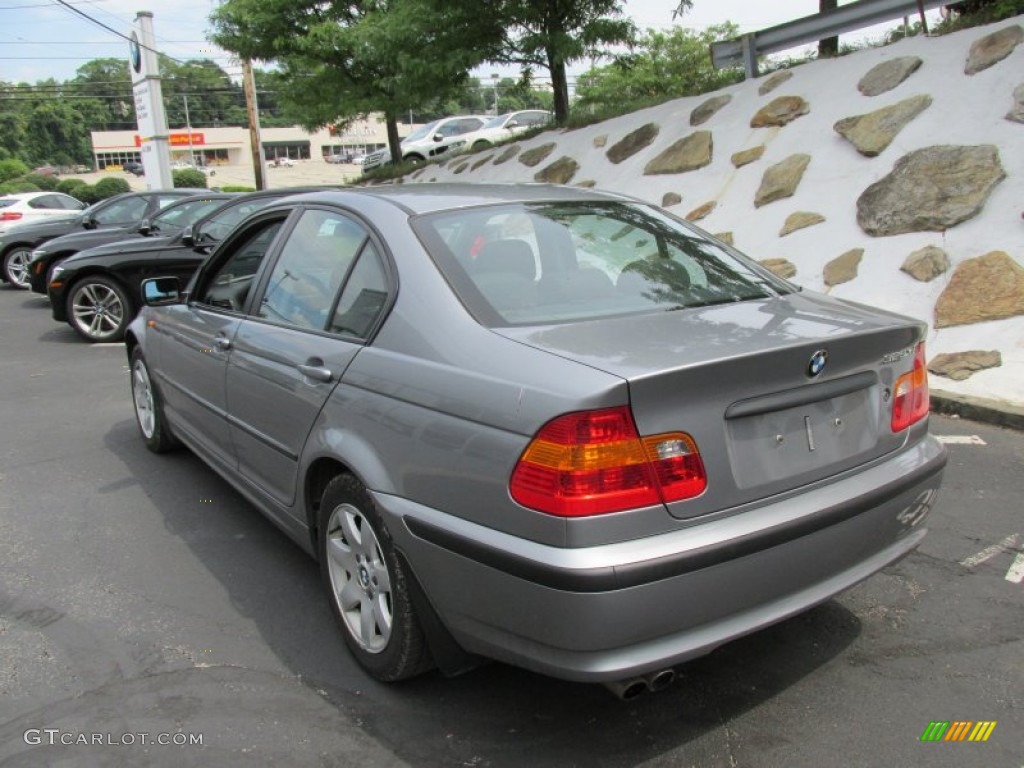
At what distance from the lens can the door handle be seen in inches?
113

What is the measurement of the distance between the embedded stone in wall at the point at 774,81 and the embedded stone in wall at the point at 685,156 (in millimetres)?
815

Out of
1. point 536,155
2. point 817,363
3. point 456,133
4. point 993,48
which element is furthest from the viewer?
point 456,133

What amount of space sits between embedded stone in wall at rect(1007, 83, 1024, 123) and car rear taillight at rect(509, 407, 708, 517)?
656 centimetres

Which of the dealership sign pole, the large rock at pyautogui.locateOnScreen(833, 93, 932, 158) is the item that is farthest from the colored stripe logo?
the dealership sign pole

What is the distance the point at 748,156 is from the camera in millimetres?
8945

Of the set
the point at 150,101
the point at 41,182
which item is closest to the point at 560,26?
the point at 150,101

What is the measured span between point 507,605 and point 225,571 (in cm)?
196

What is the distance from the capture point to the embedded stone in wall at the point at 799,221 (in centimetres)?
766

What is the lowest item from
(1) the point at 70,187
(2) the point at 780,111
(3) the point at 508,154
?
(2) the point at 780,111

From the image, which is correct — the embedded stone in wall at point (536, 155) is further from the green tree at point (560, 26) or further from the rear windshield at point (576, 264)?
the rear windshield at point (576, 264)

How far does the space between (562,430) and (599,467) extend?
132 mm

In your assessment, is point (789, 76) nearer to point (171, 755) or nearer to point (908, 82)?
point (908, 82)

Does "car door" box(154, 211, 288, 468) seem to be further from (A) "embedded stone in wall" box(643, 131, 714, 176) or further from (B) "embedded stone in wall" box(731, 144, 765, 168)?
(A) "embedded stone in wall" box(643, 131, 714, 176)

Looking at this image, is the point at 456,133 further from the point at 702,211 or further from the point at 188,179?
the point at 188,179
